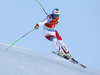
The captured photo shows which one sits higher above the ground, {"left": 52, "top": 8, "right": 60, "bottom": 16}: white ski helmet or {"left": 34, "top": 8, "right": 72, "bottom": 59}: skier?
{"left": 52, "top": 8, "right": 60, "bottom": 16}: white ski helmet

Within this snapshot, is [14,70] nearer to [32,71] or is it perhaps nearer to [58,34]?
[32,71]

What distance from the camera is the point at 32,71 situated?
163 inches

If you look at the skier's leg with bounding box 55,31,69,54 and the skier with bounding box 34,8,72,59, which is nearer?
the skier with bounding box 34,8,72,59

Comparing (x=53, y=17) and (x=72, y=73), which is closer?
(x=72, y=73)

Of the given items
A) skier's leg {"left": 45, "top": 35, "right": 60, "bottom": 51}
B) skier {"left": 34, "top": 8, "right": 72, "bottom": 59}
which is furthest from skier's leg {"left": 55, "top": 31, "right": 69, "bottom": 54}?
skier's leg {"left": 45, "top": 35, "right": 60, "bottom": 51}

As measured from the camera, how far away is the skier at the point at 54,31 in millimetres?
6105

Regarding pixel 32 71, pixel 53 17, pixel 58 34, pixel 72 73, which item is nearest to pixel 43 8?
pixel 53 17

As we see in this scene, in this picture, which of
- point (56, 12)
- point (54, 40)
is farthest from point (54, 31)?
point (56, 12)

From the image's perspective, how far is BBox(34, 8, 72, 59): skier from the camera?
240 inches

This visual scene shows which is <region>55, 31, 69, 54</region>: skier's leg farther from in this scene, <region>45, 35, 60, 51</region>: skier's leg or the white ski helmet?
the white ski helmet

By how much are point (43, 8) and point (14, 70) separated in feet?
9.35

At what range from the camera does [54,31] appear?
639 centimetres

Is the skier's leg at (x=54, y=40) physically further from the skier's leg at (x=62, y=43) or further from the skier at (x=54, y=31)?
the skier's leg at (x=62, y=43)

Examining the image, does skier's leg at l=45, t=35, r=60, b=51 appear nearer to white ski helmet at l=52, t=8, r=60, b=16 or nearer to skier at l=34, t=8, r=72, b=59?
skier at l=34, t=8, r=72, b=59
